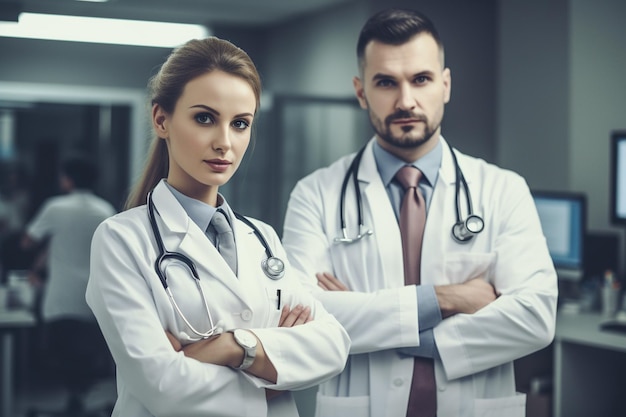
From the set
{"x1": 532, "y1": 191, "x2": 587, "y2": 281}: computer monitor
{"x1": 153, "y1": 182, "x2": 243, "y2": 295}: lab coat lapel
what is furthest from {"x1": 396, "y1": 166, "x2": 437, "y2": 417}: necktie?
{"x1": 532, "y1": 191, "x2": 587, "y2": 281}: computer monitor

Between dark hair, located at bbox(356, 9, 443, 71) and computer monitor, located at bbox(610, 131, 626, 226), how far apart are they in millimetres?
1672

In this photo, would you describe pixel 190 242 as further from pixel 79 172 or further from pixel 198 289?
pixel 79 172

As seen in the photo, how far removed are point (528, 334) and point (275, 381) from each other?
60cm

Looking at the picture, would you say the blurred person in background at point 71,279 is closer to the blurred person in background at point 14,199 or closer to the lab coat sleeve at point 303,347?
the blurred person in background at point 14,199

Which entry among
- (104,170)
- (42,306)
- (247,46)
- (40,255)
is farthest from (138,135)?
(42,306)

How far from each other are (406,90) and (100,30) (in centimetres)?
455

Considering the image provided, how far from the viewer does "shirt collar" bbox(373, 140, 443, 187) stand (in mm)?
1666

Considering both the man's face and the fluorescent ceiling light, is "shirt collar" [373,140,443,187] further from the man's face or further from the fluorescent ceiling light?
the fluorescent ceiling light

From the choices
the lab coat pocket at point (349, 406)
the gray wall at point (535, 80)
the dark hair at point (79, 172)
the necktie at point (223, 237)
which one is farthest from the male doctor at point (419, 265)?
the dark hair at point (79, 172)

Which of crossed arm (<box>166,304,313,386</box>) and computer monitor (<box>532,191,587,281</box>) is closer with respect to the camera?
crossed arm (<box>166,304,313,386</box>)

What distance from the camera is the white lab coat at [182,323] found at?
1123 mm

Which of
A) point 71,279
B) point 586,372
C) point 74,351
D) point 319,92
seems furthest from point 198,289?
point 319,92

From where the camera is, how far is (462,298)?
5.09 ft

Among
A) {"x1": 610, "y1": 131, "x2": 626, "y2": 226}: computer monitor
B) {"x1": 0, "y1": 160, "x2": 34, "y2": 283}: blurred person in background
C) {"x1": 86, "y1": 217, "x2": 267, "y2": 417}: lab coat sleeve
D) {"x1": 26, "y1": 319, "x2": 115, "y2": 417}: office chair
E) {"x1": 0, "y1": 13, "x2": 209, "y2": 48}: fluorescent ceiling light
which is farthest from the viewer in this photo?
{"x1": 0, "y1": 13, "x2": 209, "y2": 48}: fluorescent ceiling light
